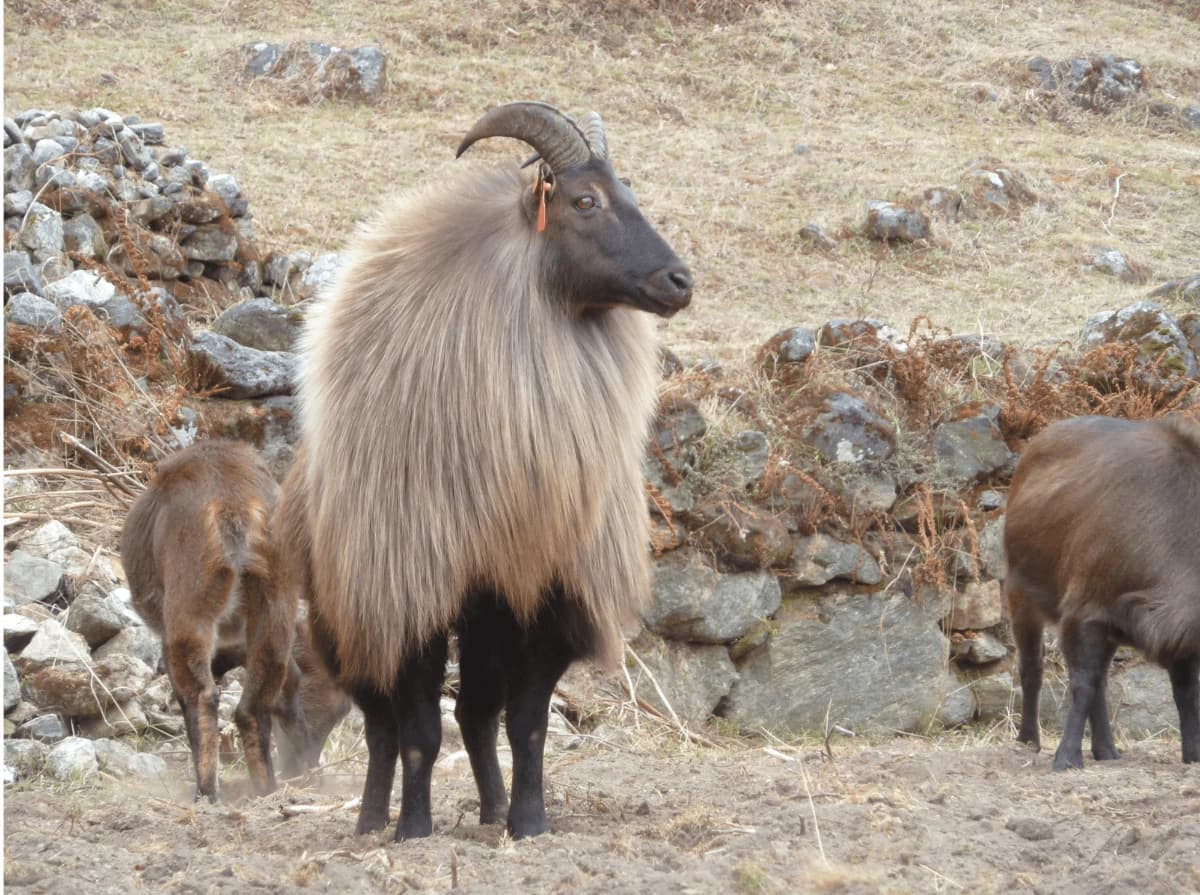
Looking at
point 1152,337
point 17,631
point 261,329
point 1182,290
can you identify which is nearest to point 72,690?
point 17,631

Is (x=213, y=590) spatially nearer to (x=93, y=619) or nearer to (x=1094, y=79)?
(x=93, y=619)

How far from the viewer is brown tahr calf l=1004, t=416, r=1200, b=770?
20.2 ft

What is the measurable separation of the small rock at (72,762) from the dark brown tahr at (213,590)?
51 centimetres

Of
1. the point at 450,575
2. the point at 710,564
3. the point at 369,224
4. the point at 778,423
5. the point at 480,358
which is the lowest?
the point at 710,564

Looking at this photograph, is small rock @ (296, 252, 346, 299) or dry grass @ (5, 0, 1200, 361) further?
dry grass @ (5, 0, 1200, 361)

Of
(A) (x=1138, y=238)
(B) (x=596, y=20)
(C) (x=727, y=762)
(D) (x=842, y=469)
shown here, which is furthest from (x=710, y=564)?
(B) (x=596, y=20)

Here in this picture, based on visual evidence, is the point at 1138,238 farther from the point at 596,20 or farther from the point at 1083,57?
the point at 596,20

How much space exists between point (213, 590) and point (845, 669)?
500 cm

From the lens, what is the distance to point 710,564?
9359 mm

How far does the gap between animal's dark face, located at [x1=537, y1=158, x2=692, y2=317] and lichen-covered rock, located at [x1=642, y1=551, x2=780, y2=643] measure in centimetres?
452

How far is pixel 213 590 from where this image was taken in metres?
6.05

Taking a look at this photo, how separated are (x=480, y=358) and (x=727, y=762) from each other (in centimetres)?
294

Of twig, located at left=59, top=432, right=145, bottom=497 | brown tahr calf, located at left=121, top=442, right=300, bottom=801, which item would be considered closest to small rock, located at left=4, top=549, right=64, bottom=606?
twig, located at left=59, top=432, right=145, bottom=497

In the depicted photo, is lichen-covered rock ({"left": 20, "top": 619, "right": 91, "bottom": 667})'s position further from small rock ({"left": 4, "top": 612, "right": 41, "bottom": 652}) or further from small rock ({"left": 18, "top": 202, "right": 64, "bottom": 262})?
small rock ({"left": 18, "top": 202, "right": 64, "bottom": 262})
